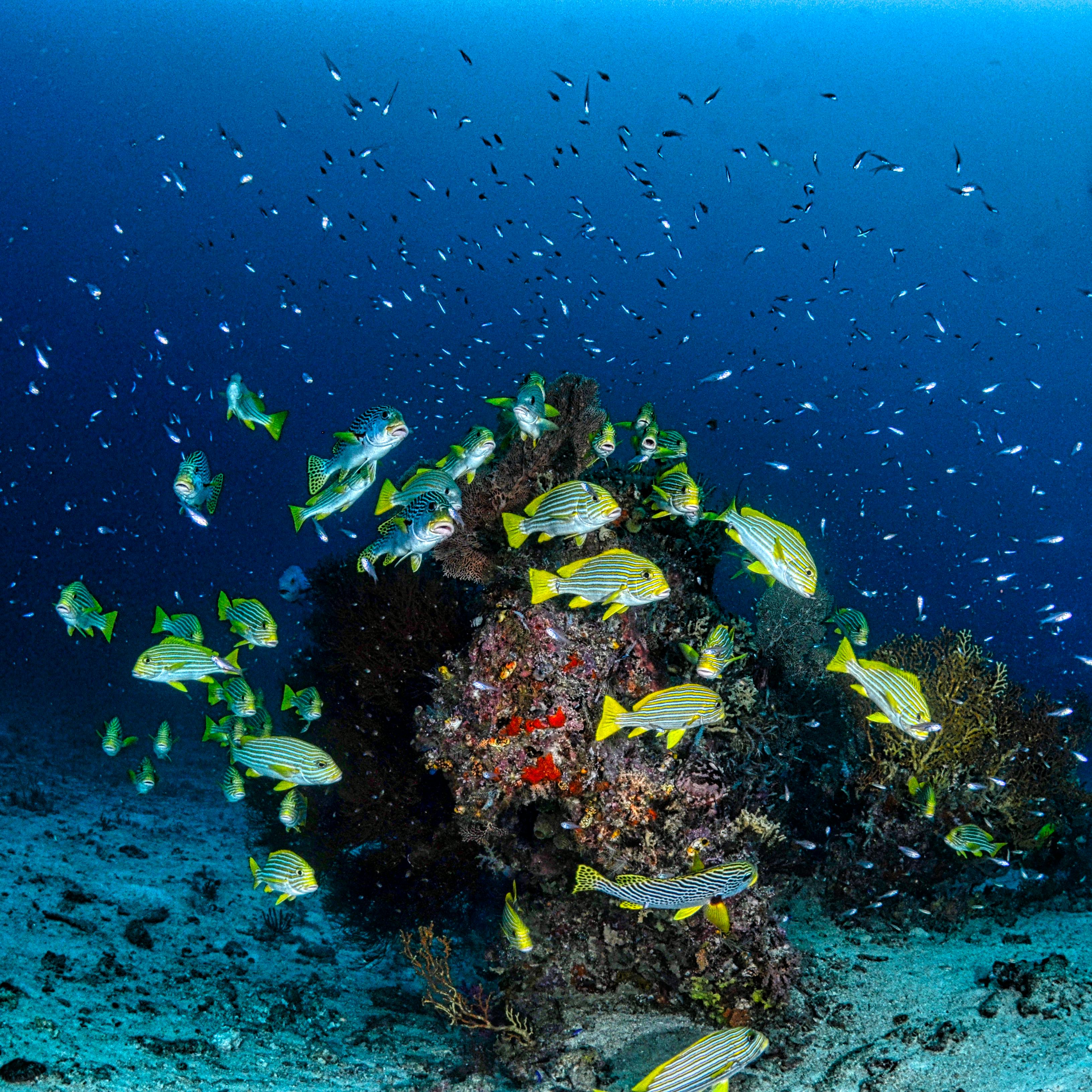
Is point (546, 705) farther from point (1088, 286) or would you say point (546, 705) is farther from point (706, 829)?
point (1088, 286)

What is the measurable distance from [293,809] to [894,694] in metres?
5.19

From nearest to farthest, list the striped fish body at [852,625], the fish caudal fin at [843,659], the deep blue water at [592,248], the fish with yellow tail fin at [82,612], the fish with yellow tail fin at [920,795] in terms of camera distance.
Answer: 1. the fish caudal fin at [843,659]
2. the fish with yellow tail fin at [82,612]
3. the fish with yellow tail fin at [920,795]
4. the striped fish body at [852,625]
5. the deep blue water at [592,248]

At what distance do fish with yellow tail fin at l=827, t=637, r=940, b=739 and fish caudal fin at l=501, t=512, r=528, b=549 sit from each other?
2.01 metres

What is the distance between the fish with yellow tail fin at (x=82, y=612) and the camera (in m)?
5.30

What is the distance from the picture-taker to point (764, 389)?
70500mm

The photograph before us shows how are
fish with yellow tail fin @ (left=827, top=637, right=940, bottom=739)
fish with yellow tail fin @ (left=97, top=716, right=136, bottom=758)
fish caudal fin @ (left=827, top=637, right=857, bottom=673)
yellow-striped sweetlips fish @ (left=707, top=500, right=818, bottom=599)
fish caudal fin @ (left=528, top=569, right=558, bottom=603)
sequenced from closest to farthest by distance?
yellow-striped sweetlips fish @ (left=707, top=500, right=818, bottom=599) < fish caudal fin @ (left=827, top=637, right=857, bottom=673) < fish with yellow tail fin @ (left=827, top=637, right=940, bottom=739) < fish caudal fin @ (left=528, top=569, right=558, bottom=603) < fish with yellow tail fin @ (left=97, top=716, right=136, bottom=758)

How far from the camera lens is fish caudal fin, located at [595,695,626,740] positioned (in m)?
3.70

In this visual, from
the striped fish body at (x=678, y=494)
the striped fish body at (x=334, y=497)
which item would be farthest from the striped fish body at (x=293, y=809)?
the striped fish body at (x=678, y=494)

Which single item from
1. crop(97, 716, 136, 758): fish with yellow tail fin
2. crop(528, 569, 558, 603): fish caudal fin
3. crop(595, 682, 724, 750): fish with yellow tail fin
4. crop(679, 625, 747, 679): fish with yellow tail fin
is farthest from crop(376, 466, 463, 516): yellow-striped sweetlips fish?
crop(97, 716, 136, 758): fish with yellow tail fin

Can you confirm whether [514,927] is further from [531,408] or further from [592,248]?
[592,248]

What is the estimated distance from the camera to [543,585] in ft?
12.0

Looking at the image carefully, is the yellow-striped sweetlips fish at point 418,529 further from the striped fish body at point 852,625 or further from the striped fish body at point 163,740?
the striped fish body at point 852,625

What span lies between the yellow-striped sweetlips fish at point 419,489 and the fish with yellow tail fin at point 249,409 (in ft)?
3.83

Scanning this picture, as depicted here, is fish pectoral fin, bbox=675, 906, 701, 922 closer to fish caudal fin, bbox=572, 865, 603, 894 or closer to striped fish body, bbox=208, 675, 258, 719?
fish caudal fin, bbox=572, 865, 603, 894
